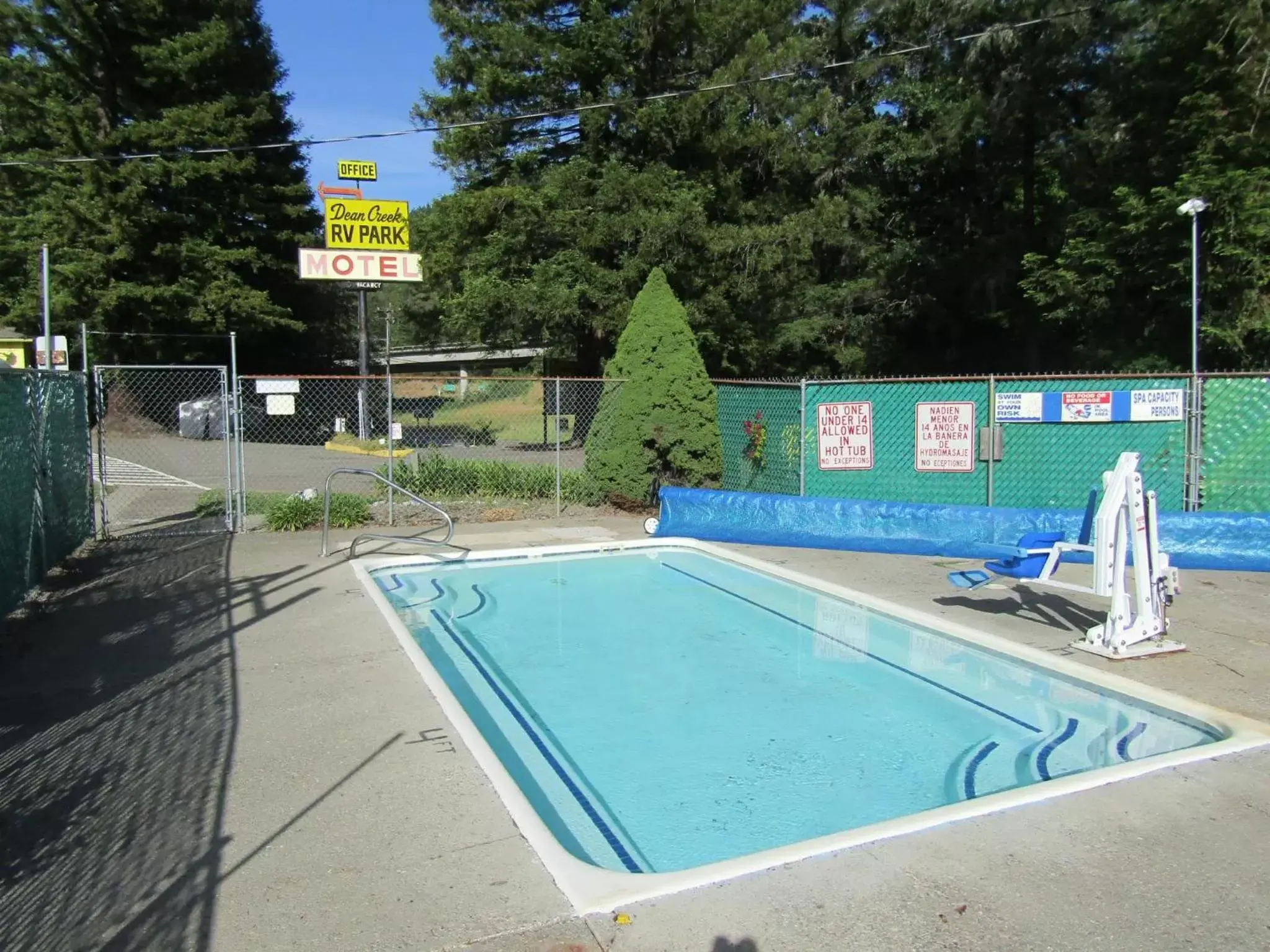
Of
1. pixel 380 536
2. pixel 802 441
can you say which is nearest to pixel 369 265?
pixel 380 536

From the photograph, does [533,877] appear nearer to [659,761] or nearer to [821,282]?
[659,761]

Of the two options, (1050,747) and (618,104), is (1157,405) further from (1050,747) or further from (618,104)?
(618,104)

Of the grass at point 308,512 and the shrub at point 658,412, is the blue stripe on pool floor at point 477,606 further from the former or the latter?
the shrub at point 658,412

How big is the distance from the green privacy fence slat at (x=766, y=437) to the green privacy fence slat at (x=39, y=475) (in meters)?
8.62

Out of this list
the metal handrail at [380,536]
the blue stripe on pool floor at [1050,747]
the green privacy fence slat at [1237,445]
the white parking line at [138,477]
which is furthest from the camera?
the white parking line at [138,477]

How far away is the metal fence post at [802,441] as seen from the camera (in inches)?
494

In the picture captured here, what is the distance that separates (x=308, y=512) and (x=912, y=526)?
7.95 metres

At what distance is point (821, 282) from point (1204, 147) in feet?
53.4

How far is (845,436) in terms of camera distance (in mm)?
12508

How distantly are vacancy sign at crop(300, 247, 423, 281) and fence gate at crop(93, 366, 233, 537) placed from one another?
3966mm

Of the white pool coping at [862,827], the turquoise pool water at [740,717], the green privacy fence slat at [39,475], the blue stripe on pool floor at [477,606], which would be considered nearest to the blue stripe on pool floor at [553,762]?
the turquoise pool water at [740,717]

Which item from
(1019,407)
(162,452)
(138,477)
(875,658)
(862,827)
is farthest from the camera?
(162,452)

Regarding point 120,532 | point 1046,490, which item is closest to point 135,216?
point 120,532

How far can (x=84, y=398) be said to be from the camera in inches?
443
